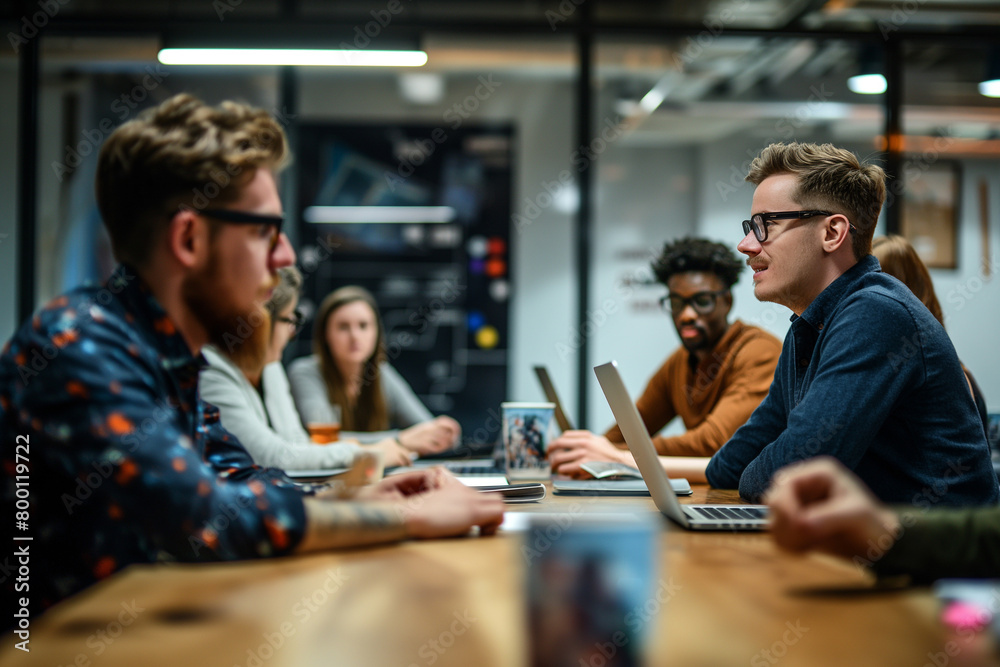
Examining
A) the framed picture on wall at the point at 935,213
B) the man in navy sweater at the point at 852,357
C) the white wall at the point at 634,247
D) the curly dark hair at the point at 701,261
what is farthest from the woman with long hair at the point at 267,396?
the framed picture on wall at the point at 935,213

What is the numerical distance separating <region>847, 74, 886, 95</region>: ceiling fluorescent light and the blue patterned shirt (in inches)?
173

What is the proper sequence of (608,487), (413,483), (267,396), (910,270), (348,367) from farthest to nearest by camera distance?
(348,367), (267,396), (910,270), (608,487), (413,483)

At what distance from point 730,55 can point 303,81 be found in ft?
9.42

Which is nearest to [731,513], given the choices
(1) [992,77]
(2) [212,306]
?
(2) [212,306]

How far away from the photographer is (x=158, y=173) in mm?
1177

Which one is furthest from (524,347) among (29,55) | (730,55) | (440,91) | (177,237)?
(177,237)

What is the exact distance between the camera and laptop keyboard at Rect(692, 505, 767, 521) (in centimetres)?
125

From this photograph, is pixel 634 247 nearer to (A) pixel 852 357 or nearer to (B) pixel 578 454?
(B) pixel 578 454

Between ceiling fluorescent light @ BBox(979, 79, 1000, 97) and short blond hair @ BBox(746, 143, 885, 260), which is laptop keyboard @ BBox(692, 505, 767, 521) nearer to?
short blond hair @ BBox(746, 143, 885, 260)

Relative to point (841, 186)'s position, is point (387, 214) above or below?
above

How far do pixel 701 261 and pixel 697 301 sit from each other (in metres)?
0.16

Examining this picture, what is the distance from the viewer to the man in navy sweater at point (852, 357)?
4.68ft

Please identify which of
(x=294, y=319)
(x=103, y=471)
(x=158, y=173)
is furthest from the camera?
(x=294, y=319)

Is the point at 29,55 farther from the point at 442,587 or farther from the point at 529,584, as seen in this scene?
the point at 529,584
